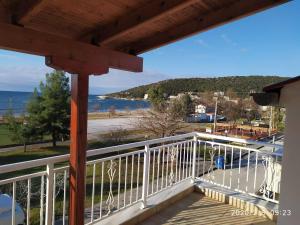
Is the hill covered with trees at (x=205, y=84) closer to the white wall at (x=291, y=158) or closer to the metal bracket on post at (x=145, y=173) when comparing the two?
the metal bracket on post at (x=145, y=173)

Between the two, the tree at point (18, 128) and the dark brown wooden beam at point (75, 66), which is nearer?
the dark brown wooden beam at point (75, 66)

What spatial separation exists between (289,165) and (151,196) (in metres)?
2.28

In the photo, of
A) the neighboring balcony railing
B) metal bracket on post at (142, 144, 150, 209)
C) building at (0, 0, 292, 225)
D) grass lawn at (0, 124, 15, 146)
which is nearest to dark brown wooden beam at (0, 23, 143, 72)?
building at (0, 0, 292, 225)

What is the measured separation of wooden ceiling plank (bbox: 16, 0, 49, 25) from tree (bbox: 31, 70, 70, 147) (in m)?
16.0

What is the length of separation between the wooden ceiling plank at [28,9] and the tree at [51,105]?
16.0 m

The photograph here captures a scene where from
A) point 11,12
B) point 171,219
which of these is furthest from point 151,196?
point 11,12

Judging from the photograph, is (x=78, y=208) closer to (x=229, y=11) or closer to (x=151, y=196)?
(x=151, y=196)

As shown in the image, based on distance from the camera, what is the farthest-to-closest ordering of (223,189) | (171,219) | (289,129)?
(223,189)
(171,219)
(289,129)

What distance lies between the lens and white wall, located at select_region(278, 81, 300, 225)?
204 centimetres

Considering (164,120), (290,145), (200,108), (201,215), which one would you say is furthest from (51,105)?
(290,145)

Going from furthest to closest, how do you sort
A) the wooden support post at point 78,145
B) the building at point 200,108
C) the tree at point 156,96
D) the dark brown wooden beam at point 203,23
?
the building at point 200,108, the tree at point 156,96, the wooden support post at point 78,145, the dark brown wooden beam at point 203,23

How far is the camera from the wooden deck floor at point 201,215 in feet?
11.5

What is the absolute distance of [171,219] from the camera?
11.6 ft

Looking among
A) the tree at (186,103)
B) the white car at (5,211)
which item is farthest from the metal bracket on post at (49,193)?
the tree at (186,103)
